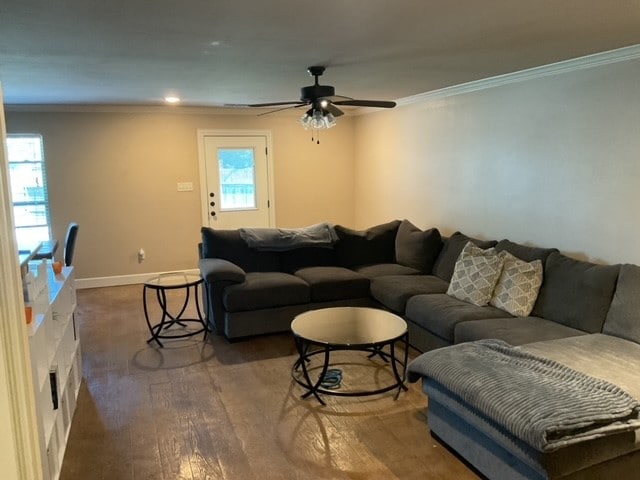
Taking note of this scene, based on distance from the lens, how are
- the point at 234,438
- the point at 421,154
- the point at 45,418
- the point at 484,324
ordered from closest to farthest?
the point at 45,418 → the point at 234,438 → the point at 484,324 → the point at 421,154

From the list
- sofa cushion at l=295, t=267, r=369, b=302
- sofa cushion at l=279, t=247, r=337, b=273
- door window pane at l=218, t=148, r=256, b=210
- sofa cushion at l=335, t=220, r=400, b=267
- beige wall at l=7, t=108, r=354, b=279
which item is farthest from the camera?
door window pane at l=218, t=148, r=256, b=210

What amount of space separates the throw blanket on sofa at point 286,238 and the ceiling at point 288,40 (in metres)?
1.42

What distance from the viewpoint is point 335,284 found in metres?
4.70

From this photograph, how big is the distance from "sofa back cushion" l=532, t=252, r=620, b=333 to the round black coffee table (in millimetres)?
1055

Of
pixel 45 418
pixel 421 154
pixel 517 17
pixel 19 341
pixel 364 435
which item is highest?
pixel 517 17

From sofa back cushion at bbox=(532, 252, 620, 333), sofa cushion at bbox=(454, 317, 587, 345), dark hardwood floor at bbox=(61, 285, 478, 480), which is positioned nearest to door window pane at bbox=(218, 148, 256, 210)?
dark hardwood floor at bbox=(61, 285, 478, 480)

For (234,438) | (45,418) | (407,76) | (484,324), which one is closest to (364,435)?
(234,438)

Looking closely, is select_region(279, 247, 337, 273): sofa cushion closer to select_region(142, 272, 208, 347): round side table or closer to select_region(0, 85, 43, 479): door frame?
select_region(142, 272, 208, 347): round side table

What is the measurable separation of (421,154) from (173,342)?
3.32m

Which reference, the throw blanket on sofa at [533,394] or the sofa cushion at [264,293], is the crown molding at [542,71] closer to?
the throw blanket on sofa at [533,394]

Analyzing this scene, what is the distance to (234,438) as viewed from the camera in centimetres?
296

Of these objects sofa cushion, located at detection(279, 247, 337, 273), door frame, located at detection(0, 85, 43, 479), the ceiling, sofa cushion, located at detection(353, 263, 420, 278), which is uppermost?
the ceiling

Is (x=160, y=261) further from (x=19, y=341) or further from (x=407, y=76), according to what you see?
(x=19, y=341)

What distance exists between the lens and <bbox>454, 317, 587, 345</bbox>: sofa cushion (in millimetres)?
3270
